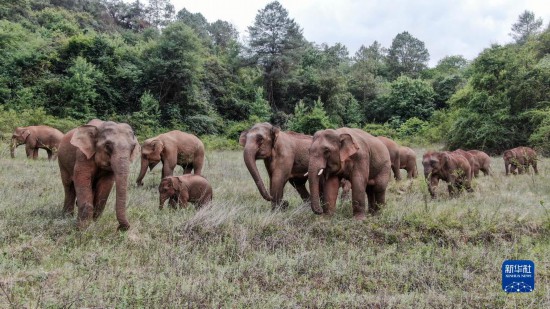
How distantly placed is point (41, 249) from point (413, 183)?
10.3 meters

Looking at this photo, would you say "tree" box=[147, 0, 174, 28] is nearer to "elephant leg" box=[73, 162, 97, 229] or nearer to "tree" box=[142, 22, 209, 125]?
"tree" box=[142, 22, 209, 125]

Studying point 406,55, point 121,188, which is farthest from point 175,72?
point 406,55

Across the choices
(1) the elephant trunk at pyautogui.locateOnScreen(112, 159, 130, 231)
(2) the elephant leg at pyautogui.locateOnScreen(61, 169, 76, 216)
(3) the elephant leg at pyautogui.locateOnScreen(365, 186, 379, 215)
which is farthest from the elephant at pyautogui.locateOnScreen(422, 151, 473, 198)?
(2) the elephant leg at pyautogui.locateOnScreen(61, 169, 76, 216)

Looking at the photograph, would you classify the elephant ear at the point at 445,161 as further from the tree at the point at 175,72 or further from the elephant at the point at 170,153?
the tree at the point at 175,72

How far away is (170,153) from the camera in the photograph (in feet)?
42.8

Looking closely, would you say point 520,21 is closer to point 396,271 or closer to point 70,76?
point 70,76

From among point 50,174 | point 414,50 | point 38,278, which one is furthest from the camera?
point 414,50

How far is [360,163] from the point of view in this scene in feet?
27.3

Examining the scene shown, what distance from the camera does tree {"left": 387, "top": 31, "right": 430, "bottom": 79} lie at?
77875mm

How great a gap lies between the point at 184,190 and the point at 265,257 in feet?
13.7

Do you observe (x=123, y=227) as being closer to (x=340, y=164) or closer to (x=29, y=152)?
(x=340, y=164)

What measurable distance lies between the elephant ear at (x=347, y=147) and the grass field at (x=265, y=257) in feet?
4.06

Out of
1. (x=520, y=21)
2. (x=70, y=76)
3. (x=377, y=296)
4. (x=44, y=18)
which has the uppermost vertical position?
(x=520, y=21)

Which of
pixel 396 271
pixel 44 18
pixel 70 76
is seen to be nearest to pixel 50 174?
pixel 396 271
